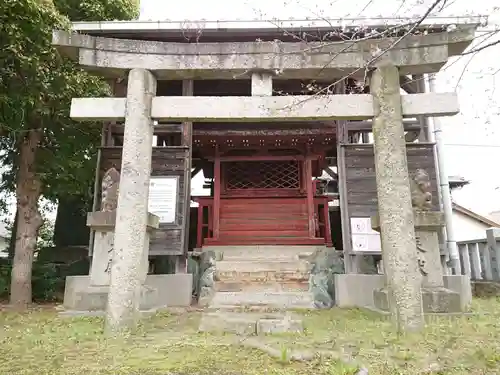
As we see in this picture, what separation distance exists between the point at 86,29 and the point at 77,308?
5866 millimetres

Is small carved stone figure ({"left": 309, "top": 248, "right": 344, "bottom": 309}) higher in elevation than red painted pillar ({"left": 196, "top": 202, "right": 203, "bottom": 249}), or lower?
lower

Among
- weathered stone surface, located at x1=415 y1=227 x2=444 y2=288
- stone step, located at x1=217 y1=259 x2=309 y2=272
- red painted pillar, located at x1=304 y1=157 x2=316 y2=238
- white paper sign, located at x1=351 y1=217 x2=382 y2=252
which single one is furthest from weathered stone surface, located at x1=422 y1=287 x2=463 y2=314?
red painted pillar, located at x1=304 y1=157 x2=316 y2=238

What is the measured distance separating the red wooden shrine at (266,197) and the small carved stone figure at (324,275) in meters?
1.23

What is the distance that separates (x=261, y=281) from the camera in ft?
27.7

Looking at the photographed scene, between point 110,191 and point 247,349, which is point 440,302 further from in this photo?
point 110,191

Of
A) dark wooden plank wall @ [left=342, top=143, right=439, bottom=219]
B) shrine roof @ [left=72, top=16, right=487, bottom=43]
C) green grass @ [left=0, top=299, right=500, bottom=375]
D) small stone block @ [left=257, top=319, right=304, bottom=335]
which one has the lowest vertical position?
green grass @ [left=0, top=299, right=500, bottom=375]

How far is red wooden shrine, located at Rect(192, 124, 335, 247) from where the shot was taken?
1068 cm

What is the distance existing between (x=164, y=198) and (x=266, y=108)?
12.9 ft

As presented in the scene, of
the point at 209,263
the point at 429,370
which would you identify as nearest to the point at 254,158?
the point at 209,263

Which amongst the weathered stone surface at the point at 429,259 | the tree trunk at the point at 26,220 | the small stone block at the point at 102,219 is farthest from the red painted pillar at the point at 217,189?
the weathered stone surface at the point at 429,259

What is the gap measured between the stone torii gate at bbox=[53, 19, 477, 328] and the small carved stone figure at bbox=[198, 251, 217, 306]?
9.65 feet

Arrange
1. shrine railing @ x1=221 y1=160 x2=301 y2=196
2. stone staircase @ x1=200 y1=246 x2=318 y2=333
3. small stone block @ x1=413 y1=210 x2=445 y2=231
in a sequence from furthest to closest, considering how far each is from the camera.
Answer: shrine railing @ x1=221 y1=160 x2=301 y2=196 < stone staircase @ x1=200 y1=246 x2=318 y2=333 < small stone block @ x1=413 y1=210 x2=445 y2=231

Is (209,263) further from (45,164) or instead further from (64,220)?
(64,220)

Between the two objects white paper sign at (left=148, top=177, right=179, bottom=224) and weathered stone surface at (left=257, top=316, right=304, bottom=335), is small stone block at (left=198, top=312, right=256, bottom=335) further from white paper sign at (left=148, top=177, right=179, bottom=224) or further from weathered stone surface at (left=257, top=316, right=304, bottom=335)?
white paper sign at (left=148, top=177, right=179, bottom=224)
